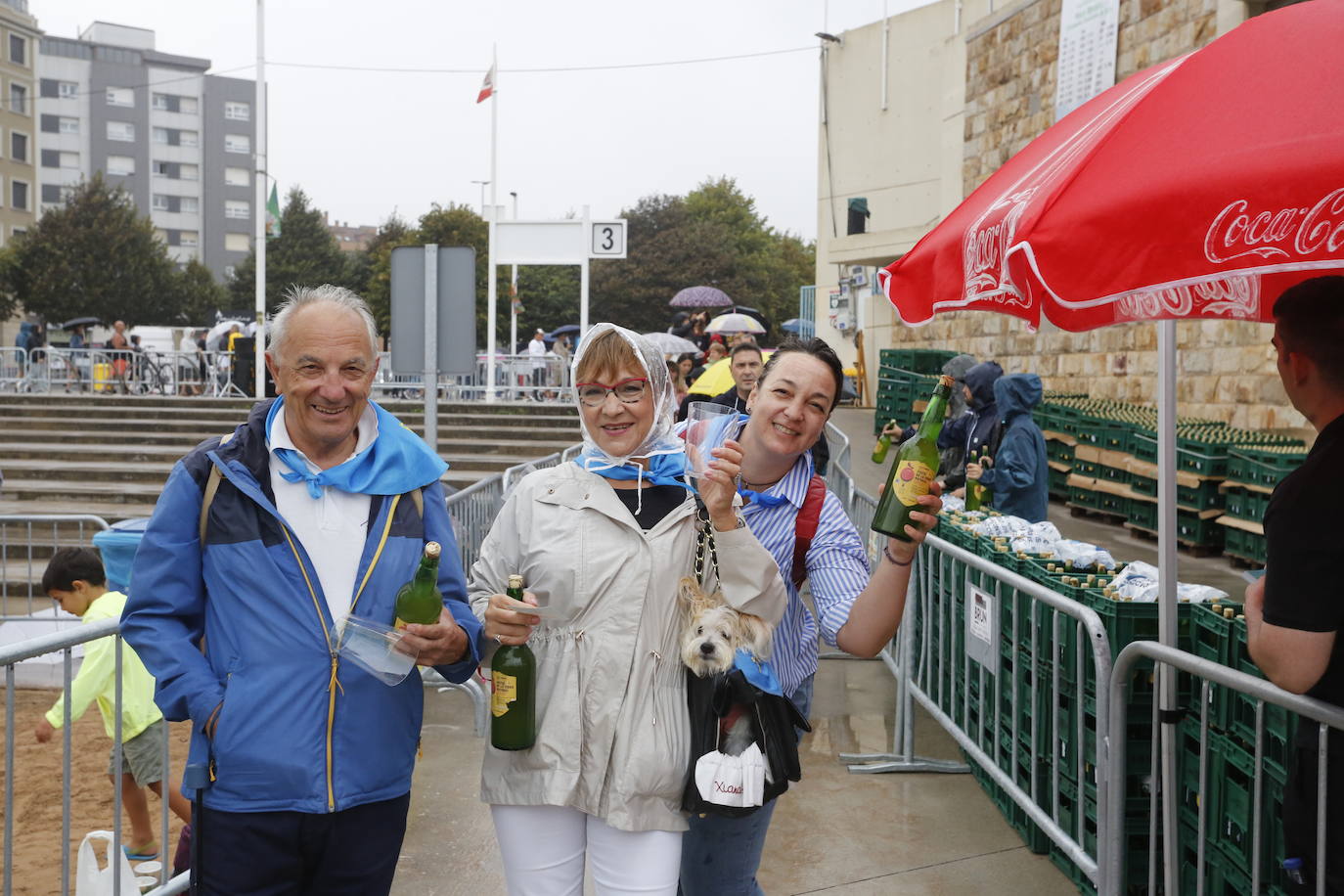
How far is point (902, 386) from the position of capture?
2111 cm

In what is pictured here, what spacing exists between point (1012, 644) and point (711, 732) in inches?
103

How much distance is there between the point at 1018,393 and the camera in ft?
24.5

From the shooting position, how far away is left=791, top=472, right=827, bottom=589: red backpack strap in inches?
112

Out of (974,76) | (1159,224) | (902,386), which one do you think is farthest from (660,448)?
(974,76)

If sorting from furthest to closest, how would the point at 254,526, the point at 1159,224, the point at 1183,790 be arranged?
the point at 1183,790 < the point at 254,526 < the point at 1159,224

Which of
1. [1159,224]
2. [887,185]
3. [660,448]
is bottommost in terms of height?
[660,448]

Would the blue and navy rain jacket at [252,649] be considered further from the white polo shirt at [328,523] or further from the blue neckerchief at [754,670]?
the blue neckerchief at [754,670]

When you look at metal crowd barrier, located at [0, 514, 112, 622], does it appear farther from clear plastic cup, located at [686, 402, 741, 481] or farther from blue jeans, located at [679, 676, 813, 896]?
blue jeans, located at [679, 676, 813, 896]

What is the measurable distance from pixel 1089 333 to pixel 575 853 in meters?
16.5

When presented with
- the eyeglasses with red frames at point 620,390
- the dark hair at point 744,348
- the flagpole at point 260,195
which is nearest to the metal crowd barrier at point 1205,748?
the eyeglasses with red frames at point 620,390

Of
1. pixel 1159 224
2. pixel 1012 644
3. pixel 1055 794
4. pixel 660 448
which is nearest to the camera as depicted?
pixel 1159 224

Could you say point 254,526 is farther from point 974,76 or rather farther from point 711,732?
point 974,76

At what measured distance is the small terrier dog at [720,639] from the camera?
2.46 m

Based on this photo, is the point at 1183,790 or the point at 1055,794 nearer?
the point at 1183,790
